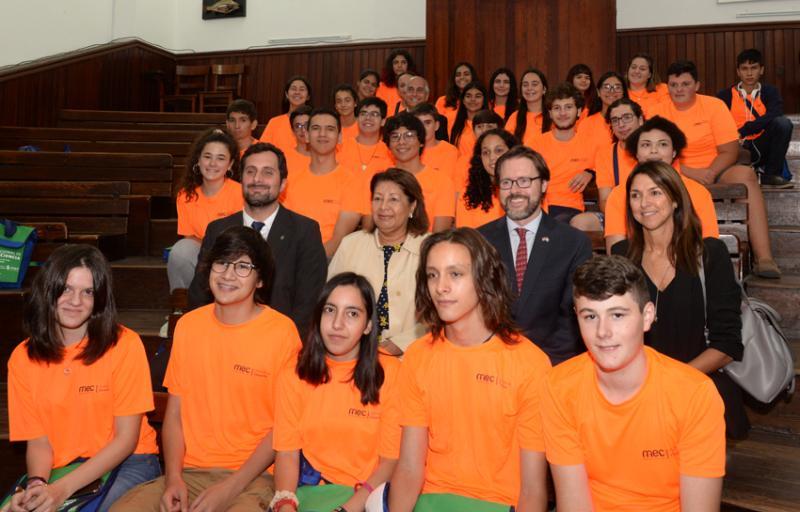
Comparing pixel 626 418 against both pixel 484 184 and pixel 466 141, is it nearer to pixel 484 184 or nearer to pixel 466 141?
pixel 484 184

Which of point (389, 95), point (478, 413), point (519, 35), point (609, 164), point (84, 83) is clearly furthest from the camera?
point (84, 83)

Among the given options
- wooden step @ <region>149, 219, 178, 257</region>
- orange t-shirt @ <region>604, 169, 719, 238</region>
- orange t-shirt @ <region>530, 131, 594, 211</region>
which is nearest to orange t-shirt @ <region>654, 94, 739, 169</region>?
orange t-shirt @ <region>530, 131, 594, 211</region>

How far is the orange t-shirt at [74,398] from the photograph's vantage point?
6.69 ft

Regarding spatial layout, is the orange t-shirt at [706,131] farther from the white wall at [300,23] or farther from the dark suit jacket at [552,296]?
the white wall at [300,23]

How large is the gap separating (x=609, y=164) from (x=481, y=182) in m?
0.74

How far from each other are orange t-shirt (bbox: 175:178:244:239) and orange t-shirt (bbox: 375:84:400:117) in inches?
113

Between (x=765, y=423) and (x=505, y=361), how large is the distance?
4.06 feet

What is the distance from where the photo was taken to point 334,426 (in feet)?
6.54

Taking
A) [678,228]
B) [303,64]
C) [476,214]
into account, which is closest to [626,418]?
[678,228]

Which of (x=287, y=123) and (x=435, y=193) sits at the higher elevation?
(x=287, y=123)

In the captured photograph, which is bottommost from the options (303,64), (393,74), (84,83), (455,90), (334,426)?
(334,426)

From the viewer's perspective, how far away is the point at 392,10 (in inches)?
310

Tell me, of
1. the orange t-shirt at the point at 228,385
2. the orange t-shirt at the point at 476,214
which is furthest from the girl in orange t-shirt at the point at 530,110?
the orange t-shirt at the point at 228,385

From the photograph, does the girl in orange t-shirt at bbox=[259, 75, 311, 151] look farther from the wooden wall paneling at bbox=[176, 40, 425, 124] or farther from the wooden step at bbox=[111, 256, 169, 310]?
the wooden wall paneling at bbox=[176, 40, 425, 124]
